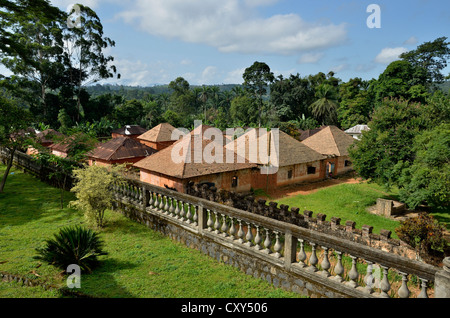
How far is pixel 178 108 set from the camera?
79.3 m

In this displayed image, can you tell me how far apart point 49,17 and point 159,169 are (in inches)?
377

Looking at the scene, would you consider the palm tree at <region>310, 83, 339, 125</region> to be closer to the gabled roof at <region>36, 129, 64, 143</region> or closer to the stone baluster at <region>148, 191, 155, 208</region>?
the gabled roof at <region>36, 129, 64, 143</region>

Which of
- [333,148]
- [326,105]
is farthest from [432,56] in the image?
[333,148]

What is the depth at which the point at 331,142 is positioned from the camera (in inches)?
1236

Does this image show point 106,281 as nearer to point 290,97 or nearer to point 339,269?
point 339,269

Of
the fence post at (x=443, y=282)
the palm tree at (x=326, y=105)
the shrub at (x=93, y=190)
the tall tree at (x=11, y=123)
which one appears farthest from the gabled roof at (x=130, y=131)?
the fence post at (x=443, y=282)

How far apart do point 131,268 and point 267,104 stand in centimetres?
5438

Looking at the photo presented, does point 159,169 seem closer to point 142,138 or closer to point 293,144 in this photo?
point 293,144

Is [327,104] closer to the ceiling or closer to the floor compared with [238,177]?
closer to the ceiling

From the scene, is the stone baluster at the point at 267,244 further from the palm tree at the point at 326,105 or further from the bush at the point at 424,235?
the palm tree at the point at 326,105

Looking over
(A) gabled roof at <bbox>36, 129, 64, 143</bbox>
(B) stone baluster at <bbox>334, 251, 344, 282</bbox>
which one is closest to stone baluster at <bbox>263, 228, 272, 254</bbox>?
(B) stone baluster at <bbox>334, 251, 344, 282</bbox>

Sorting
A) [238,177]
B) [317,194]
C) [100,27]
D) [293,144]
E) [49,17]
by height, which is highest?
[100,27]

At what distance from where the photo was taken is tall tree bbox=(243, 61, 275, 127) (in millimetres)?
65125


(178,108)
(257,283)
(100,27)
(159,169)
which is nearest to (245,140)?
(159,169)
